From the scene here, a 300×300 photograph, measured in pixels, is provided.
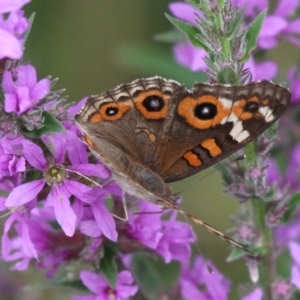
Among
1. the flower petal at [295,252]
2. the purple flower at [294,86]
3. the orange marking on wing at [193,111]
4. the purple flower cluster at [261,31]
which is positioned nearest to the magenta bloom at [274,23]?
the purple flower cluster at [261,31]

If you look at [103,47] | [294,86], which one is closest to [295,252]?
[294,86]

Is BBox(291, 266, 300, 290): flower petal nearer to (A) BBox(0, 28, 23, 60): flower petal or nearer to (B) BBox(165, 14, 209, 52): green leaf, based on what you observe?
(B) BBox(165, 14, 209, 52): green leaf

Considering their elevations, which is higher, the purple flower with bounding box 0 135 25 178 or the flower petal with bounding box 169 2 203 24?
the flower petal with bounding box 169 2 203 24

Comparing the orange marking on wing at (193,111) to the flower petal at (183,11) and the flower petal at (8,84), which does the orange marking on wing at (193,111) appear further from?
the flower petal at (183,11)

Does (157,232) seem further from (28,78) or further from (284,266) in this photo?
(284,266)

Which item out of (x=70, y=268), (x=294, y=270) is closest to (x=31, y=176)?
(x=70, y=268)

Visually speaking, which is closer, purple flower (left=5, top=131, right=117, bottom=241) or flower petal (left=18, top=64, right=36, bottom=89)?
flower petal (left=18, top=64, right=36, bottom=89)

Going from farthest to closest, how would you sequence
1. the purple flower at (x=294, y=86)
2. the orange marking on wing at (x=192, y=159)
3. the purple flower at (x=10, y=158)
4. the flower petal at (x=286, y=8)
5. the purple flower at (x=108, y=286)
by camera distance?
the flower petal at (x=286, y=8) → the purple flower at (x=294, y=86) → the purple flower at (x=108, y=286) → the orange marking on wing at (x=192, y=159) → the purple flower at (x=10, y=158)

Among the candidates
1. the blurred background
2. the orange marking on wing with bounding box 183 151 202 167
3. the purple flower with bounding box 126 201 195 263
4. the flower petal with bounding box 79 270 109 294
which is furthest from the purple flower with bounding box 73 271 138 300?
the blurred background
